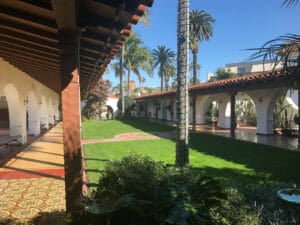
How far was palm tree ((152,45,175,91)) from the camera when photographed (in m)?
53.7

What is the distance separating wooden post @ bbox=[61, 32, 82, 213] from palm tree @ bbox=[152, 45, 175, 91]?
49559 mm

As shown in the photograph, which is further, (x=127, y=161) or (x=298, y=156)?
(x=298, y=156)

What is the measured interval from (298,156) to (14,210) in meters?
10.2

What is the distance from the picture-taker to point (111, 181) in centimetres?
416

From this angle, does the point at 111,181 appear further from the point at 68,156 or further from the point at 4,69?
the point at 4,69

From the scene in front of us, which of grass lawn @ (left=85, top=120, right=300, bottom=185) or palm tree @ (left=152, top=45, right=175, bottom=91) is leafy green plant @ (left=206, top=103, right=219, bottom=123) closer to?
grass lawn @ (left=85, top=120, right=300, bottom=185)

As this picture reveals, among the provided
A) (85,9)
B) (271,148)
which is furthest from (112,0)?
(271,148)

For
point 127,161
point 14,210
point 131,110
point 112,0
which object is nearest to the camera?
point 112,0

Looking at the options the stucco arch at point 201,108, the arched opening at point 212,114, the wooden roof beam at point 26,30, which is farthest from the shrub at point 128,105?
the wooden roof beam at point 26,30

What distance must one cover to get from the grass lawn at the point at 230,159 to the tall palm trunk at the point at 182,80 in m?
1.36

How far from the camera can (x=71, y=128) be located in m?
4.29

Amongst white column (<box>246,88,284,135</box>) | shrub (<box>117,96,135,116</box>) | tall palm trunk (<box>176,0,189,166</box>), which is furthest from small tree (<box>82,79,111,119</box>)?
tall palm trunk (<box>176,0,189,166</box>)

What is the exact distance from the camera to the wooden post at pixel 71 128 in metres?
4.20

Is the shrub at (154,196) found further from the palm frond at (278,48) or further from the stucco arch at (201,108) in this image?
the stucco arch at (201,108)
